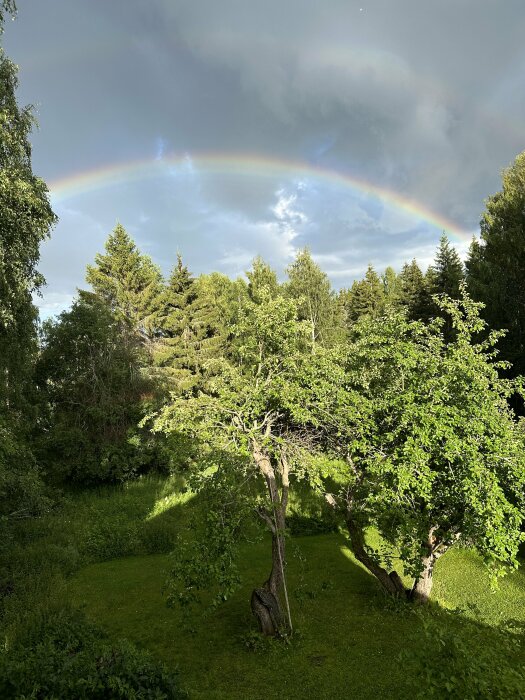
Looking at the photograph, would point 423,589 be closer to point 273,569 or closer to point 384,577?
point 384,577

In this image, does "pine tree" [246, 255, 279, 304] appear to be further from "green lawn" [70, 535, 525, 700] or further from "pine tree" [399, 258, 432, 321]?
"green lawn" [70, 535, 525, 700]

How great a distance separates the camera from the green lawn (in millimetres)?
8156

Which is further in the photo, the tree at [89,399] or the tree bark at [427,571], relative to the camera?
the tree at [89,399]

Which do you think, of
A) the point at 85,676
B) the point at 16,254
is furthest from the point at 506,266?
the point at 85,676

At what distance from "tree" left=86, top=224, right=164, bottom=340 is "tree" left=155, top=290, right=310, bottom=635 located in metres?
27.5

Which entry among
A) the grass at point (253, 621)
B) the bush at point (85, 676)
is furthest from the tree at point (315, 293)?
the bush at point (85, 676)

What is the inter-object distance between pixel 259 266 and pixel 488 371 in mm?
29772

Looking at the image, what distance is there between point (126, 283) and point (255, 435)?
3117 centimetres

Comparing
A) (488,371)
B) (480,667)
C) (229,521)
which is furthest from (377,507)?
(480,667)

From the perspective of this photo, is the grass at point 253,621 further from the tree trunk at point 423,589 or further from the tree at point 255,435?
the tree at point 255,435

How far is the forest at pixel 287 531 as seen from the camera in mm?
7642

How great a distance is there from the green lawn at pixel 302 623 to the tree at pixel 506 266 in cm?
1404

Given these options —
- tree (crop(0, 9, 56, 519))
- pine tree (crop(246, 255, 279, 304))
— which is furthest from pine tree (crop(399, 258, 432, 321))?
tree (crop(0, 9, 56, 519))

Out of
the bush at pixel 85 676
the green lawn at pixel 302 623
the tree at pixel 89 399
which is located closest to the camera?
the bush at pixel 85 676
